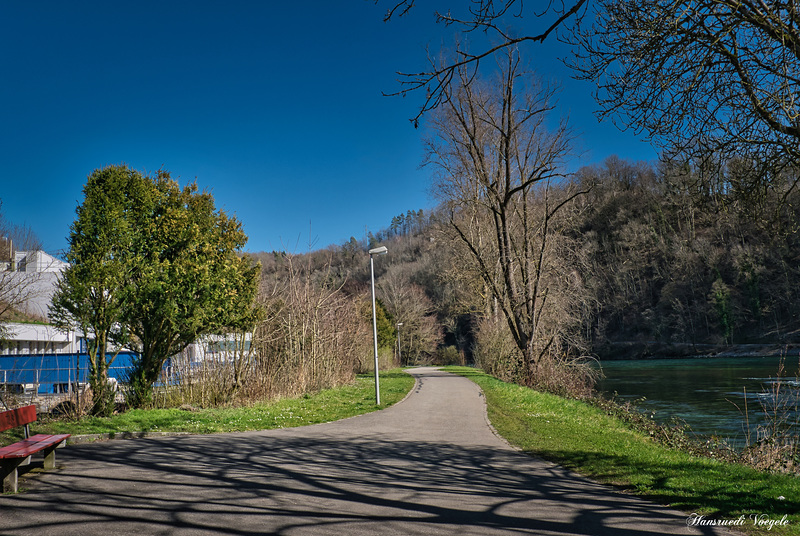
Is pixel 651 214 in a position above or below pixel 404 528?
above

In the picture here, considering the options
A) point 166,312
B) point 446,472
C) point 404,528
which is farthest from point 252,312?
point 404,528

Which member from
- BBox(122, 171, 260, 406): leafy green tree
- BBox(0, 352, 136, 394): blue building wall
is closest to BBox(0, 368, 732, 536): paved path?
BBox(122, 171, 260, 406): leafy green tree

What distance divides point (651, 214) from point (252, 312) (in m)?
64.6

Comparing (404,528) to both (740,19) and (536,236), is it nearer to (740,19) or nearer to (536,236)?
(740,19)

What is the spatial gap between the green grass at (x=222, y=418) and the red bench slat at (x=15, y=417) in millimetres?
3032

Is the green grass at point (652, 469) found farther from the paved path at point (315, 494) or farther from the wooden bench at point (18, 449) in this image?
the wooden bench at point (18, 449)

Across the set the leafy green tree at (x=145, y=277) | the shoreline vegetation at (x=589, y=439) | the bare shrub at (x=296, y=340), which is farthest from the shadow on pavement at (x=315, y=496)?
the bare shrub at (x=296, y=340)

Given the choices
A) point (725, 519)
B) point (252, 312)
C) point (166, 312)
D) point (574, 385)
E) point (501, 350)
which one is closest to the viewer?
point (725, 519)

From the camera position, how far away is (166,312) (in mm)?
14102

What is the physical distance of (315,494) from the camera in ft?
19.4

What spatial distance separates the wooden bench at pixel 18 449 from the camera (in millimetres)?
5781

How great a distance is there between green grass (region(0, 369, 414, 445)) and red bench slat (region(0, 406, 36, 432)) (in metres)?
3.03

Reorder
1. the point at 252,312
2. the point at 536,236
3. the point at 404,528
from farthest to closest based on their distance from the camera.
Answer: the point at 536,236, the point at 252,312, the point at 404,528

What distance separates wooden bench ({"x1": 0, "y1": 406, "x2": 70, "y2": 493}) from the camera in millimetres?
5781
